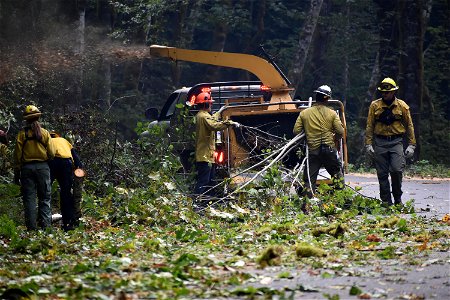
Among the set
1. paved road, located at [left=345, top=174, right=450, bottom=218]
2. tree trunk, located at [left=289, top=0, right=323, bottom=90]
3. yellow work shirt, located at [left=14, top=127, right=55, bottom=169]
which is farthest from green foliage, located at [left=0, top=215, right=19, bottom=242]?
tree trunk, located at [left=289, top=0, right=323, bottom=90]

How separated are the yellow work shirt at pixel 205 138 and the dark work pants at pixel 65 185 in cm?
279

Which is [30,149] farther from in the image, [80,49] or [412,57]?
[412,57]

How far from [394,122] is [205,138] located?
3.00m

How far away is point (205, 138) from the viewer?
16.6 meters

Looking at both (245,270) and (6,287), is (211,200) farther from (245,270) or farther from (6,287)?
(6,287)

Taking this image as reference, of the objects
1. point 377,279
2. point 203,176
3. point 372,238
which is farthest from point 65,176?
point 377,279

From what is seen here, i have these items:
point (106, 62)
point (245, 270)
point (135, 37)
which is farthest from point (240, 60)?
point (135, 37)

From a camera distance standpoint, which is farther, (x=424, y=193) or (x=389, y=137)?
(x=424, y=193)

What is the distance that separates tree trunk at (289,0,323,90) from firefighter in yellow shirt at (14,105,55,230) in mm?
20913

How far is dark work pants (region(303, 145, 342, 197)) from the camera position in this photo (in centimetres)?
1583

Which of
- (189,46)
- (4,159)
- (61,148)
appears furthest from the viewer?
(189,46)

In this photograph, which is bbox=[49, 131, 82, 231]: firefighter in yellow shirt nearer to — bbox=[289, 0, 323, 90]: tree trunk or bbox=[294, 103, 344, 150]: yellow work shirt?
bbox=[294, 103, 344, 150]: yellow work shirt

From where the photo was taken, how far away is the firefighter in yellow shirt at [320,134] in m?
15.8

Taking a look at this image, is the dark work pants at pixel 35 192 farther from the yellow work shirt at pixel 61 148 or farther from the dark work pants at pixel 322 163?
the dark work pants at pixel 322 163
